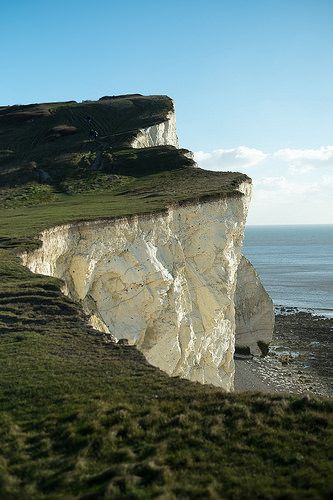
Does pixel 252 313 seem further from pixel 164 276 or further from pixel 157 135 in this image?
pixel 157 135

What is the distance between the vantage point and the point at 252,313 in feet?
187

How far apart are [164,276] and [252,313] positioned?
92.3 feet

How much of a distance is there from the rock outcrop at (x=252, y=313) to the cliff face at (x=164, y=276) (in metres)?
14.7

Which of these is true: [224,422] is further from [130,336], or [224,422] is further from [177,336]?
[177,336]

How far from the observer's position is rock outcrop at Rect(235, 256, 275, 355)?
5609cm

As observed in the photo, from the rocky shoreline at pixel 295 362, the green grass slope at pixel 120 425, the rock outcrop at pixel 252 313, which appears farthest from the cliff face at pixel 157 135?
the green grass slope at pixel 120 425

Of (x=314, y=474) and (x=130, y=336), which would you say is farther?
(x=130, y=336)

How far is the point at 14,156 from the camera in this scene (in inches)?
2879

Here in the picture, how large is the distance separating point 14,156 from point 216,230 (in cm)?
4478

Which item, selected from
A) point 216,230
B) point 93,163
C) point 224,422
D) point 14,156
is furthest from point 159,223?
point 14,156

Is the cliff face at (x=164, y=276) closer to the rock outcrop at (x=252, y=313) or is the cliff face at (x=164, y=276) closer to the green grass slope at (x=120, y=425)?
the green grass slope at (x=120, y=425)

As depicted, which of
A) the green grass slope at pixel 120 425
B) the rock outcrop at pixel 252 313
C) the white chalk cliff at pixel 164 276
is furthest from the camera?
the rock outcrop at pixel 252 313

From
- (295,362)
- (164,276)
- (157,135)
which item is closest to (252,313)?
(295,362)

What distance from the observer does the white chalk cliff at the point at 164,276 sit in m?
27.7
